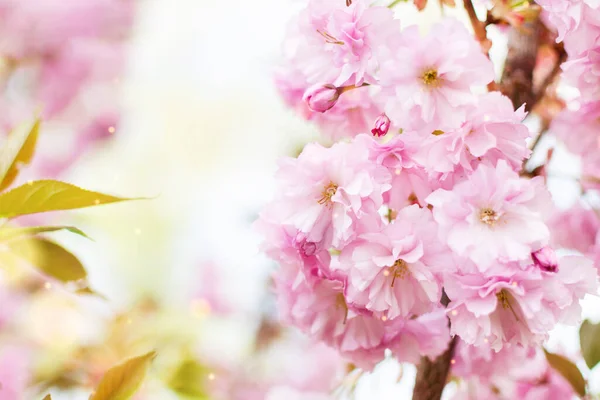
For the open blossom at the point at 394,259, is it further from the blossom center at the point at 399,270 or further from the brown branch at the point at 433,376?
the brown branch at the point at 433,376

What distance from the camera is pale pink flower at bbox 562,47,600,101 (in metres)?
0.52

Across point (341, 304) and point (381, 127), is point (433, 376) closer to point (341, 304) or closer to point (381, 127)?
point (341, 304)

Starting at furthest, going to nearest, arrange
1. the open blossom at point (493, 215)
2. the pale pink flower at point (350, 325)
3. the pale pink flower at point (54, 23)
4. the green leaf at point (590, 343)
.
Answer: the pale pink flower at point (54, 23) → the green leaf at point (590, 343) → the pale pink flower at point (350, 325) → the open blossom at point (493, 215)

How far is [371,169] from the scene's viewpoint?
0.46 m

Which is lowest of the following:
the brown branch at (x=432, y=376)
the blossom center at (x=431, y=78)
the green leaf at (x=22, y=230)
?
the brown branch at (x=432, y=376)

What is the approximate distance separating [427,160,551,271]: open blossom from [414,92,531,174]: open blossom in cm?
2

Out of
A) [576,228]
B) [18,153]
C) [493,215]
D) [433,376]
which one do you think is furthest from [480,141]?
[576,228]

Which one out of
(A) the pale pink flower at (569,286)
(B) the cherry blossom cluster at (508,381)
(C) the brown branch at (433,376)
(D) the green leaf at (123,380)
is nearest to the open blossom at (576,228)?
(B) the cherry blossom cluster at (508,381)

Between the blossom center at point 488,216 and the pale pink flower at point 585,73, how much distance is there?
0.17m

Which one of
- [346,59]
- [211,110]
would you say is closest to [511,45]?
[346,59]

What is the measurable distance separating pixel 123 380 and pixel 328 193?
21 cm

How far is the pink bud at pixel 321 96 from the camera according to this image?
504 mm

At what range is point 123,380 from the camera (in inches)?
19.9

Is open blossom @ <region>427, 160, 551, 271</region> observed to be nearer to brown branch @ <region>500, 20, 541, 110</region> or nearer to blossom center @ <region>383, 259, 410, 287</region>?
blossom center @ <region>383, 259, 410, 287</region>
